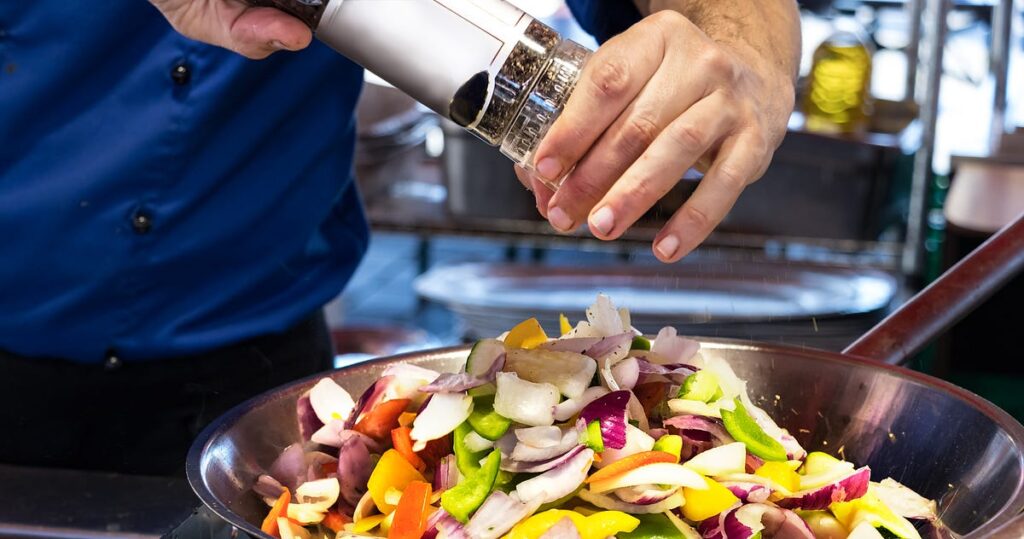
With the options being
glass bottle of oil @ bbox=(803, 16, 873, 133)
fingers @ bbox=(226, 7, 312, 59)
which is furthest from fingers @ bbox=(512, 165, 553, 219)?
glass bottle of oil @ bbox=(803, 16, 873, 133)

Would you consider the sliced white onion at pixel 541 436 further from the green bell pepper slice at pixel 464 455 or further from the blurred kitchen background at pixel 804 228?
the blurred kitchen background at pixel 804 228

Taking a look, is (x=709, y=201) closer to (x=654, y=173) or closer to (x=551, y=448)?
(x=654, y=173)

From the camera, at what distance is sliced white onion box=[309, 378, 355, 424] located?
2.95 ft

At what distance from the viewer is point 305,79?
4.35 ft

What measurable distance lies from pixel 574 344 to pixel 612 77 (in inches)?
8.4

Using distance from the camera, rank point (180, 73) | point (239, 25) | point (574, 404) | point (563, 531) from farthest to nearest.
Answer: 1. point (180, 73)
2. point (239, 25)
3. point (574, 404)
4. point (563, 531)

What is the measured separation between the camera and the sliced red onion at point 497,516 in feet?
2.44

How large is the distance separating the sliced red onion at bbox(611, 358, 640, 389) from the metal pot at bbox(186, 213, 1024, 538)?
172 millimetres

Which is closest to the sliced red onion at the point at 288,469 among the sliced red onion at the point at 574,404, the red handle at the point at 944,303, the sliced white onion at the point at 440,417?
the sliced white onion at the point at 440,417

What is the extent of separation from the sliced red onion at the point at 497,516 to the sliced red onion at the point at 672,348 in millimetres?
210

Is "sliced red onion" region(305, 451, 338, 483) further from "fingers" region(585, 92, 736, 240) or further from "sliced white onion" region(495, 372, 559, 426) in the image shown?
"fingers" region(585, 92, 736, 240)

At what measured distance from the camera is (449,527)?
2.50 ft

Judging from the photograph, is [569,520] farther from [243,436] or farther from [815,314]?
[815,314]

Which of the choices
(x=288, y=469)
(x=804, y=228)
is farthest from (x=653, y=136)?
(x=804, y=228)
